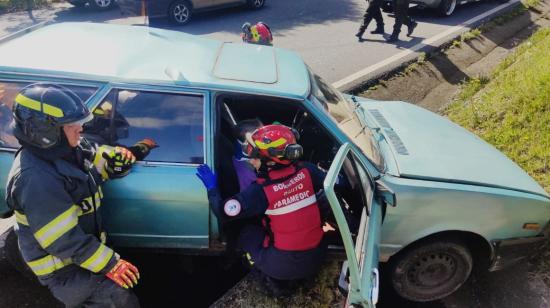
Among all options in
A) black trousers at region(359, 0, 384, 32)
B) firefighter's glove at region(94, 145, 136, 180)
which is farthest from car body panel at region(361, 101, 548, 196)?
black trousers at region(359, 0, 384, 32)

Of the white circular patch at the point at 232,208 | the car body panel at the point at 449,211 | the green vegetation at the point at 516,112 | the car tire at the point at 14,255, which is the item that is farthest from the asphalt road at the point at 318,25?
the car tire at the point at 14,255

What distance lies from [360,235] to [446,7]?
1009 centimetres

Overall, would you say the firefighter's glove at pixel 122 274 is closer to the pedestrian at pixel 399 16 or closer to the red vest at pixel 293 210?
the red vest at pixel 293 210

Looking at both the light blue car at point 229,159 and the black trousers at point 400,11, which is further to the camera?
the black trousers at point 400,11

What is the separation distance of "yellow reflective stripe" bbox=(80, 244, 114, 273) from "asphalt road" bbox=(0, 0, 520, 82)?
17.3ft

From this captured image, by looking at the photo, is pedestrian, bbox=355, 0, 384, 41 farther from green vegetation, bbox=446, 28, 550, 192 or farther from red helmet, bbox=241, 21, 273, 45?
red helmet, bbox=241, 21, 273, 45

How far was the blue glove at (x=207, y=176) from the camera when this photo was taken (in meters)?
2.78

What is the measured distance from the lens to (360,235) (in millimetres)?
2494

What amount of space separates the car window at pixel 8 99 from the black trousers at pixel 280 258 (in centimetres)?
145

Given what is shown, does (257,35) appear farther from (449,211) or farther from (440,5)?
(440,5)

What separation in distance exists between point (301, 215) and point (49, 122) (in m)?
1.54

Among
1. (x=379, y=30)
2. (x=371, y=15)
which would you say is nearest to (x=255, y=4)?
(x=379, y=30)

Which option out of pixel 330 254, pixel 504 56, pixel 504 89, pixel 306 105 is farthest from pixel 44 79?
pixel 504 56

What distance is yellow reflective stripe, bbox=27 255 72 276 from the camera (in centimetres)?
248
